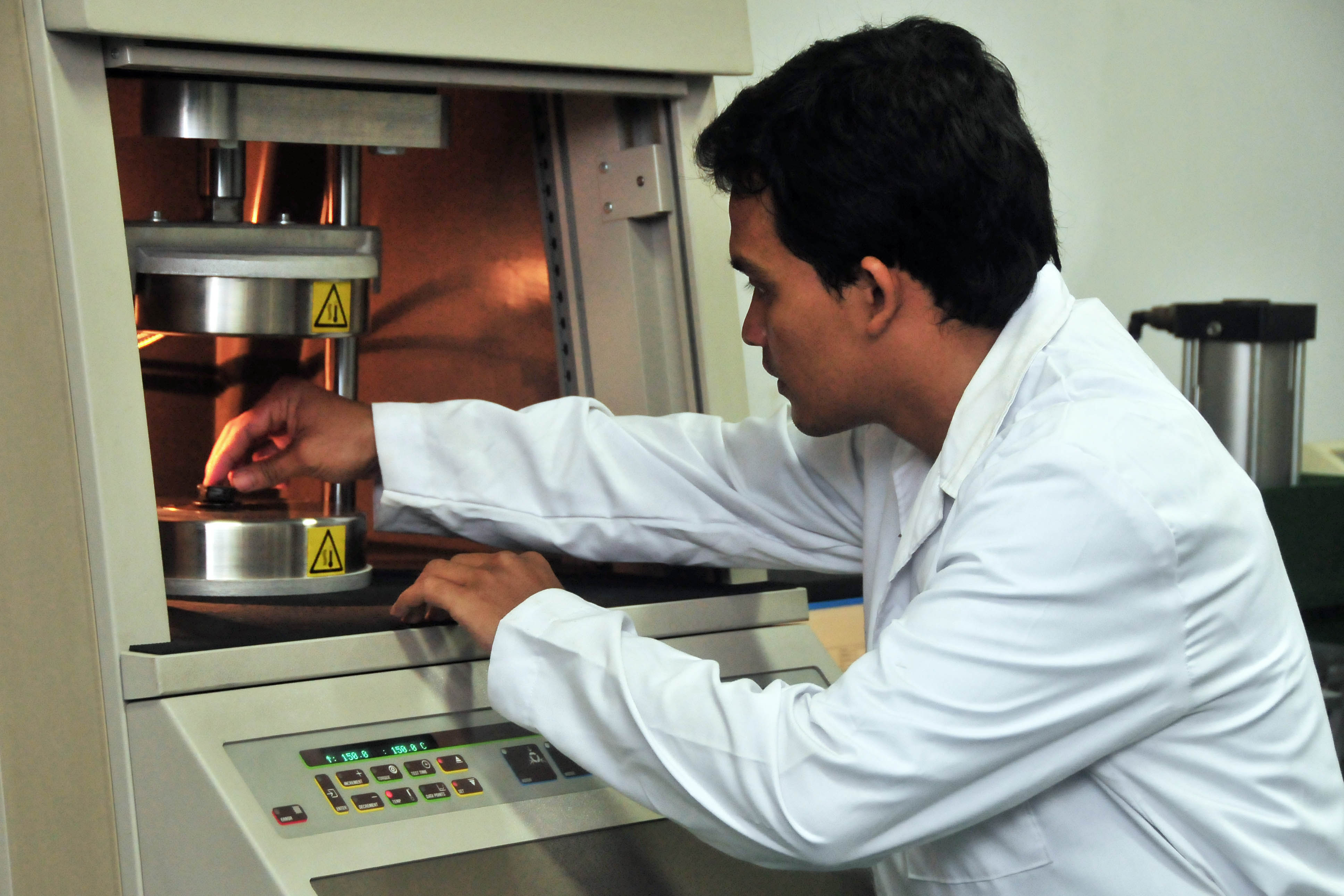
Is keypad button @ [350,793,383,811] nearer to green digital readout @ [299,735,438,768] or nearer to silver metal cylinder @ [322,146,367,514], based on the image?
green digital readout @ [299,735,438,768]

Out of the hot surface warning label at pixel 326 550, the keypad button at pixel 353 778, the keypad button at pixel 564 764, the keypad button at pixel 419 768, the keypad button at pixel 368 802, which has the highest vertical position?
the hot surface warning label at pixel 326 550

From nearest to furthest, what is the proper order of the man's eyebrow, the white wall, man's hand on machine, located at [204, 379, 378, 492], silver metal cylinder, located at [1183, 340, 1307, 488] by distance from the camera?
the man's eyebrow < man's hand on machine, located at [204, 379, 378, 492] < silver metal cylinder, located at [1183, 340, 1307, 488] < the white wall

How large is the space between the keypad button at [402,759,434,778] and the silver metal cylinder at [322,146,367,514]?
0.88 feet

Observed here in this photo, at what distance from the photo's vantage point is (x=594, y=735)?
909 millimetres

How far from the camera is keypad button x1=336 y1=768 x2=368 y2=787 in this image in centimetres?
90

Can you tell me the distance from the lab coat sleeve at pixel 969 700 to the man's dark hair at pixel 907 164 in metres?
0.20

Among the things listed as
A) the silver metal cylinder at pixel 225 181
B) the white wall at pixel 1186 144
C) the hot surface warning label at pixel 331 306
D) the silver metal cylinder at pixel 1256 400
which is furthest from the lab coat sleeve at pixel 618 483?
the silver metal cylinder at pixel 1256 400

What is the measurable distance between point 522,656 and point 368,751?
0.13m

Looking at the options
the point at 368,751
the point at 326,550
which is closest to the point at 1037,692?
the point at 368,751

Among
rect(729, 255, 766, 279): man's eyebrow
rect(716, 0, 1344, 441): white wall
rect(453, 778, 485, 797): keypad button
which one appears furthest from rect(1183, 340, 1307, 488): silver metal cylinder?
rect(453, 778, 485, 797): keypad button

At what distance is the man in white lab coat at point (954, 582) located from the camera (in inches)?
32.0

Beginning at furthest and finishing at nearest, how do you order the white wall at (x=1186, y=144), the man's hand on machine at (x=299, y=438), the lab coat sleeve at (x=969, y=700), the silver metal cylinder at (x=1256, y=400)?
1. the white wall at (x=1186, y=144)
2. the silver metal cylinder at (x=1256, y=400)
3. the man's hand on machine at (x=299, y=438)
4. the lab coat sleeve at (x=969, y=700)

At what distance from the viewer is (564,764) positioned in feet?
3.32

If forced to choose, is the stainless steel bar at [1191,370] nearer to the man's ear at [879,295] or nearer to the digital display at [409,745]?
the man's ear at [879,295]
